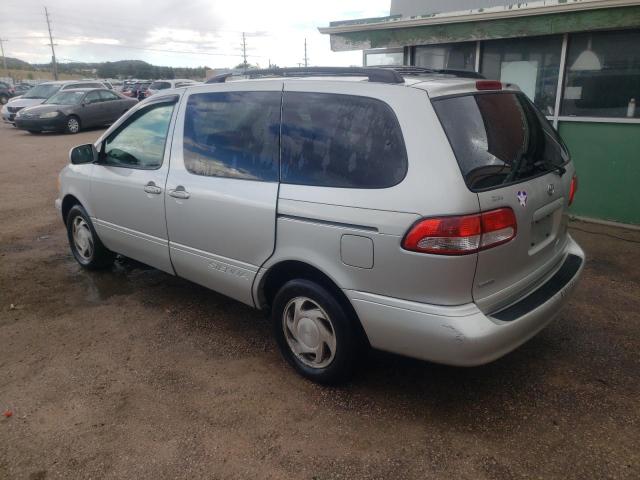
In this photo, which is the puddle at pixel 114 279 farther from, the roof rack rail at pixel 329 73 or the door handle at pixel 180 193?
the roof rack rail at pixel 329 73

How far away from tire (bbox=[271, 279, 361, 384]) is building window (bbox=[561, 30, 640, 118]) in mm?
5118

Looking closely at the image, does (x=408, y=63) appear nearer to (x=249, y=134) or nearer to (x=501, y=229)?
(x=249, y=134)

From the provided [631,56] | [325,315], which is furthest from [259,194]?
[631,56]

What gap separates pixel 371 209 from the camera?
2674mm

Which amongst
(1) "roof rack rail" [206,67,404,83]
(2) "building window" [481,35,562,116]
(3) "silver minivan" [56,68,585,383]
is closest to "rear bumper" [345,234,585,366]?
(3) "silver minivan" [56,68,585,383]

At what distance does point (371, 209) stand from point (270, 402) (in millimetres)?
1342

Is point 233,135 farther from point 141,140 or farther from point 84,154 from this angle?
point 84,154

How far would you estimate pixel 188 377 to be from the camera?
341 centimetres

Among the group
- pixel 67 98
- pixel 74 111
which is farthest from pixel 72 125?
pixel 67 98

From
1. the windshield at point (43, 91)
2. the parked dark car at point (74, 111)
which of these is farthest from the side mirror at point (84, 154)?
the windshield at point (43, 91)

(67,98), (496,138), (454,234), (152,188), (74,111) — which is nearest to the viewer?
(454,234)

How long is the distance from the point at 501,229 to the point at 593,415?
4.05 feet

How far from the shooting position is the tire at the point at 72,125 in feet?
58.4

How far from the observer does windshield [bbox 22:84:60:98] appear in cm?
2080
